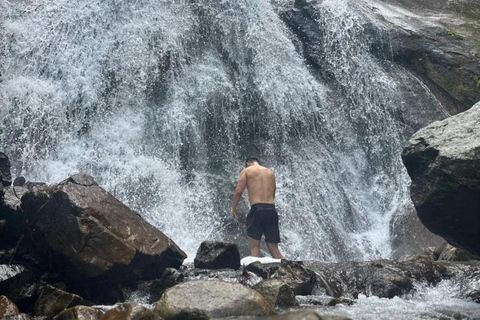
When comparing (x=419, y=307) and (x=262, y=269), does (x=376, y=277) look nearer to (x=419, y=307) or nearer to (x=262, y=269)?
(x=419, y=307)

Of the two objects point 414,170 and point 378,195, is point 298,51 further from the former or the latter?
point 414,170

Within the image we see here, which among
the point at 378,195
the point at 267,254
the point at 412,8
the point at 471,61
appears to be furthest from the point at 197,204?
the point at 412,8

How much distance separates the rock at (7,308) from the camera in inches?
255

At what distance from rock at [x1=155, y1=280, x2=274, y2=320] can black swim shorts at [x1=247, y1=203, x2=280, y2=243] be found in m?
4.96

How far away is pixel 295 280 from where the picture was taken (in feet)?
25.3

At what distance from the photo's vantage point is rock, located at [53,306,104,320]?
5.84 metres

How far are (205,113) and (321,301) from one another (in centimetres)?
895

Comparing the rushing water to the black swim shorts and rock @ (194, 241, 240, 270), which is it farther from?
the black swim shorts

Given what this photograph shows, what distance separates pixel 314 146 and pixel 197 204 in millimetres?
4010

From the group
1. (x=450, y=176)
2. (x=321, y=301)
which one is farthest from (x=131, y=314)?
(x=450, y=176)

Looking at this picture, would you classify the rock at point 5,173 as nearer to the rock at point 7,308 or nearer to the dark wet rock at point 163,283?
the rock at point 7,308

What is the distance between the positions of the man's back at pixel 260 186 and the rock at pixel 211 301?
512 cm

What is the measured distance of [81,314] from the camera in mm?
5867

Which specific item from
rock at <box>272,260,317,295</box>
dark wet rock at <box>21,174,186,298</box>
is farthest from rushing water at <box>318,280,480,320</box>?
dark wet rock at <box>21,174,186,298</box>
